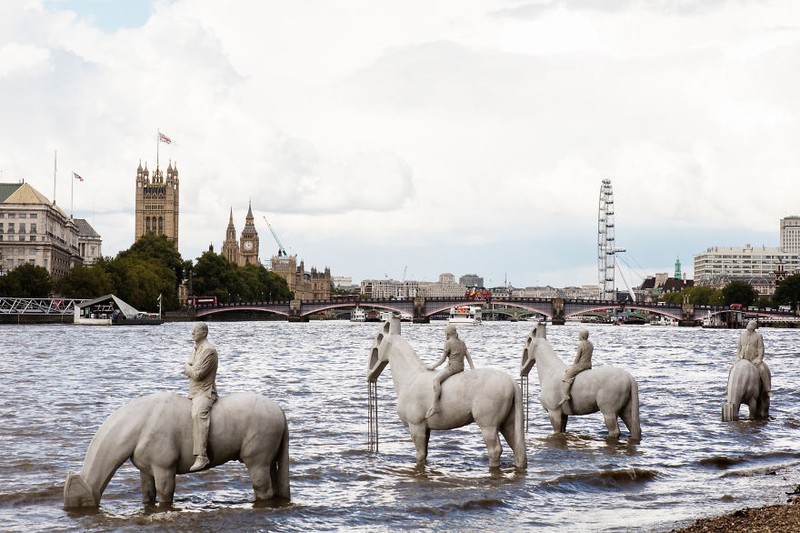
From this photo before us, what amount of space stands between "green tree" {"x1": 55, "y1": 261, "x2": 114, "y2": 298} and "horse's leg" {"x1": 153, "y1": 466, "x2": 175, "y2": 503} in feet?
432

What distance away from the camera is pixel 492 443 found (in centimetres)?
1867

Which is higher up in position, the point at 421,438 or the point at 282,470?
the point at 421,438

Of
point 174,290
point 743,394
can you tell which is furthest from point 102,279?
point 743,394

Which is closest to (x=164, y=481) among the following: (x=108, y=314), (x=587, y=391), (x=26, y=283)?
(x=587, y=391)

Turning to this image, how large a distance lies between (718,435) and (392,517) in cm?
1142

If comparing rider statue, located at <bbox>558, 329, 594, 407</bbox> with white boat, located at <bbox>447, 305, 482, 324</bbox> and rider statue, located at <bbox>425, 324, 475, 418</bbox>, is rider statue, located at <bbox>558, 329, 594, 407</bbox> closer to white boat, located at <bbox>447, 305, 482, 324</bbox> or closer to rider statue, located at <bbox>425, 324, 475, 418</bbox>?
rider statue, located at <bbox>425, 324, 475, 418</bbox>

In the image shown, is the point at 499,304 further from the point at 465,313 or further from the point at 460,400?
the point at 460,400

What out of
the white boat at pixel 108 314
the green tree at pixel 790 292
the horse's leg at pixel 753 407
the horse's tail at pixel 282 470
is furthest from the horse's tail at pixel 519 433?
the green tree at pixel 790 292

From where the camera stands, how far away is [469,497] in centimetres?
1748

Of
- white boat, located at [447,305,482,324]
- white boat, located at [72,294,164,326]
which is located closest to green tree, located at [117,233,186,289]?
white boat, located at [72,294,164,326]

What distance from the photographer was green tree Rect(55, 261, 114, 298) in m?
143

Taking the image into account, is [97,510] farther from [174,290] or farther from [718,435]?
[174,290]

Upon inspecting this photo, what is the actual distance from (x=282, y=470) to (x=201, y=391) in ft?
6.02

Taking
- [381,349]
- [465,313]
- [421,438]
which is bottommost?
[421,438]
